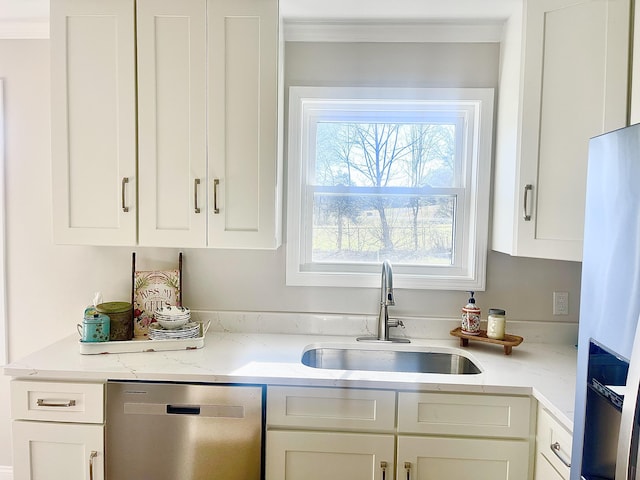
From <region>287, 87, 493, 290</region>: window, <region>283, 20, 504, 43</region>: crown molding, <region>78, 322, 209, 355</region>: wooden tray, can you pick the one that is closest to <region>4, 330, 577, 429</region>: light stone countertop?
<region>78, 322, 209, 355</region>: wooden tray

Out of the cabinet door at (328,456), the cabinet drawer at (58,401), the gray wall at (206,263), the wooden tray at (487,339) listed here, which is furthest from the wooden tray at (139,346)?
the wooden tray at (487,339)

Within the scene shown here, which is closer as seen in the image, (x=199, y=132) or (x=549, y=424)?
(x=549, y=424)

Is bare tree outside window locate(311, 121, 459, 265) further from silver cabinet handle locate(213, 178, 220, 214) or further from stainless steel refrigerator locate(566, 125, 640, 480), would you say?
stainless steel refrigerator locate(566, 125, 640, 480)

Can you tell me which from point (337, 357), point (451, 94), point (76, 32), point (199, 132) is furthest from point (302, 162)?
point (76, 32)

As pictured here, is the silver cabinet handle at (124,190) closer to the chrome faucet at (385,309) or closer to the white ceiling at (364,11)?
the white ceiling at (364,11)

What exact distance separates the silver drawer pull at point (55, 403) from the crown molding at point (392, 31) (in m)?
1.83

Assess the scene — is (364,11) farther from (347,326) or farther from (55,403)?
(55,403)

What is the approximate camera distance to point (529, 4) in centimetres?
176

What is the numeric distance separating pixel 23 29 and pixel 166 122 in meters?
1.01

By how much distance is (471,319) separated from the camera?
206cm

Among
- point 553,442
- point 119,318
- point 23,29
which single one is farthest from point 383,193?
point 23,29

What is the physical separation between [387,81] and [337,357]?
4.46ft

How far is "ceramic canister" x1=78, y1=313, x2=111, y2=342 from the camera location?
1.89 metres

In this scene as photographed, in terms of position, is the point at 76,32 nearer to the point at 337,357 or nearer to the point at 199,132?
the point at 199,132
